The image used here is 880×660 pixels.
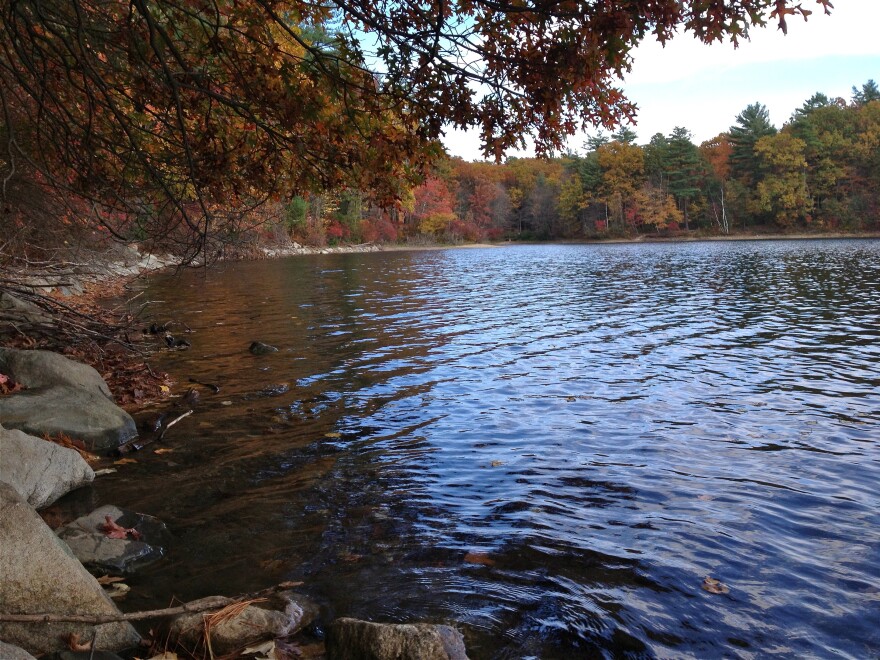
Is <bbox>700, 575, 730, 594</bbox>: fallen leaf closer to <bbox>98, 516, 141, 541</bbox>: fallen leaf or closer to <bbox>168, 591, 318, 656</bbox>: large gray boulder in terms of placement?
<bbox>168, 591, 318, 656</bbox>: large gray boulder

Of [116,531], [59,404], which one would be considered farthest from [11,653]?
[59,404]

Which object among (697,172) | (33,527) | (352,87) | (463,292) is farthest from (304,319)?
(697,172)

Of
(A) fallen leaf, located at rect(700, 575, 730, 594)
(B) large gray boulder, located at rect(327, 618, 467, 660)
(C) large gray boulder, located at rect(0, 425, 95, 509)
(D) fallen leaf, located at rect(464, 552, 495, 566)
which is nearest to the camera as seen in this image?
(B) large gray boulder, located at rect(327, 618, 467, 660)

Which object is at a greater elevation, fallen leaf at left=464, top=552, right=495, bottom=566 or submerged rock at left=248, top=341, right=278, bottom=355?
submerged rock at left=248, top=341, right=278, bottom=355

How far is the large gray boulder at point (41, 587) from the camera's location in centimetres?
308

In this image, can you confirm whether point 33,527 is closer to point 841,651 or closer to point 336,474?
point 336,474

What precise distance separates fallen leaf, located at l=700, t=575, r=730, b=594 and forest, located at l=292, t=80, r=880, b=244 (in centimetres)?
5473

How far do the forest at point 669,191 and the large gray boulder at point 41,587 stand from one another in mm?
55107

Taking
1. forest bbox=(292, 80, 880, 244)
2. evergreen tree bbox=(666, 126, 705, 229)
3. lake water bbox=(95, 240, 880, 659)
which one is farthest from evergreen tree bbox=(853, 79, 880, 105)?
lake water bbox=(95, 240, 880, 659)

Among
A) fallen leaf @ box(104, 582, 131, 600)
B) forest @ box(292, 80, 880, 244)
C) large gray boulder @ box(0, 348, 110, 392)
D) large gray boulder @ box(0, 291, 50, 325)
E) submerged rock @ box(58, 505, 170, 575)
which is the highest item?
forest @ box(292, 80, 880, 244)

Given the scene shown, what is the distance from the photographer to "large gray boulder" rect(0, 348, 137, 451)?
677 cm

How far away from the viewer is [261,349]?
42.8 ft

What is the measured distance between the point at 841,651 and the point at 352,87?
5400 mm

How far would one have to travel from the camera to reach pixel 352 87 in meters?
5.24
